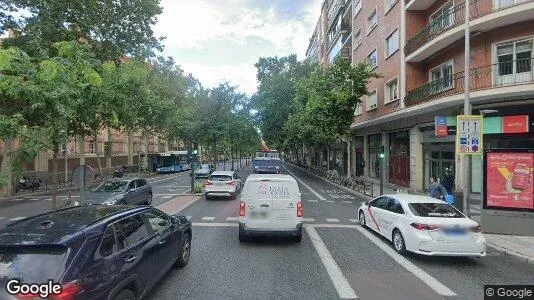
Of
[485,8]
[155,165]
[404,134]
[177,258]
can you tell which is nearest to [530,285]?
[177,258]

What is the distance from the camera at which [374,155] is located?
3331 centimetres

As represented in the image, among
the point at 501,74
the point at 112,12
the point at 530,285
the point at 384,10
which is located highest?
the point at 384,10

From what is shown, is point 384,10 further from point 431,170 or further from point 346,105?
point 431,170

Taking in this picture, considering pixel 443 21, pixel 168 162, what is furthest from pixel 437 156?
pixel 168 162

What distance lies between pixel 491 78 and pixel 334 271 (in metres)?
13.5

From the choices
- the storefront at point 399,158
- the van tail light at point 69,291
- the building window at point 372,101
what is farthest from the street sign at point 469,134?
the building window at point 372,101

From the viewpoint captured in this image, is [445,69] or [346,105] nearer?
[445,69]

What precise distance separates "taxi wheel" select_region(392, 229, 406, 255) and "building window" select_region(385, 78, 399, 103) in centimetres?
1733

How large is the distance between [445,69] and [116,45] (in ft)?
61.7

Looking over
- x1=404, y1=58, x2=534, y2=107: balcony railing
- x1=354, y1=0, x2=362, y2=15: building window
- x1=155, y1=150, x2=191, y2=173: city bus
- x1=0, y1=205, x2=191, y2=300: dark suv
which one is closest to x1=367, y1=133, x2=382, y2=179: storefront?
x1=404, y1=58, x2=534, y2=107: balcony railing

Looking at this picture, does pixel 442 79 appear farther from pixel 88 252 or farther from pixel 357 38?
pixel 88 252

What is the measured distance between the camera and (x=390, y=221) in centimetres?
1001

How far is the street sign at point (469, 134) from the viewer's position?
12.4 meters

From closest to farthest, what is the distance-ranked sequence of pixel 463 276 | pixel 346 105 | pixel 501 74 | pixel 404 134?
pixel 463 276 → pixel 501 74 → pixel 404 134 → pixel 346 105
